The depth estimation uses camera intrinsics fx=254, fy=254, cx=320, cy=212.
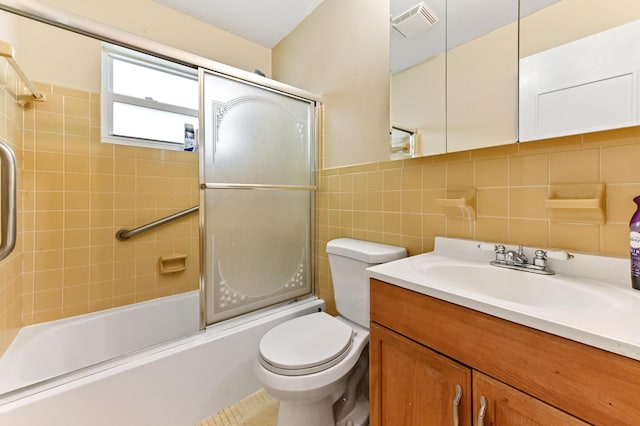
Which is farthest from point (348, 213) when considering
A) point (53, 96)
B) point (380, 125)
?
point (53, 96)

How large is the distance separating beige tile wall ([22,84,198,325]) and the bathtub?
0.72 feet

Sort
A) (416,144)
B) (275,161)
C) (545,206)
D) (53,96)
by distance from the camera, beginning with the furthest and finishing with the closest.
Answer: (275,161) → (53,96) → (416,144) → (545,206)

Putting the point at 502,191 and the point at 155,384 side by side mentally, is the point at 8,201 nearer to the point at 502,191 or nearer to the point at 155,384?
the point at 155,384

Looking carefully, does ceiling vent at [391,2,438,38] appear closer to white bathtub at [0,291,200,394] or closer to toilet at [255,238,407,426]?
toilet at [255,238,407,426]

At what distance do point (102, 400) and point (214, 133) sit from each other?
4.17 feet

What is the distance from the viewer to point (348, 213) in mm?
1588

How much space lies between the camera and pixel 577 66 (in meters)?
0.79

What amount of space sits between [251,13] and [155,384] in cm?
235

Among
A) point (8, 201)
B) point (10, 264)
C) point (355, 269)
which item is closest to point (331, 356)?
point (355, 269)

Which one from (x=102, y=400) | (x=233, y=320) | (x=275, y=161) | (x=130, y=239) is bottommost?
(x=102, y=400)

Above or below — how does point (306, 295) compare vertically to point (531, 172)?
below

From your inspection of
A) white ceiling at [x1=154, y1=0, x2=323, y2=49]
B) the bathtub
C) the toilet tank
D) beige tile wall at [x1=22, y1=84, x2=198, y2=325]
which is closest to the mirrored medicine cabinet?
the toilet tank

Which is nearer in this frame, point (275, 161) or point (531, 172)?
point (531, 172)

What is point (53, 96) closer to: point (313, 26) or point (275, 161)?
point (275, 161)
